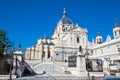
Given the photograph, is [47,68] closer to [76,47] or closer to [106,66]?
[106,66]

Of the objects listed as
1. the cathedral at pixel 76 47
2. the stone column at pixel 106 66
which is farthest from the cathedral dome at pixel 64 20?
the stone column at pixel 106 66

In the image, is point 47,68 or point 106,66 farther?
point 47,68

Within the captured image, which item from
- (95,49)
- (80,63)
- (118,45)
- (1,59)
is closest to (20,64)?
(1,59)

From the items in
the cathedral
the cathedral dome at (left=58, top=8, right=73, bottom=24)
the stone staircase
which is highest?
the cathedral dome at (left=58, top=8, right=73, bottom=24)

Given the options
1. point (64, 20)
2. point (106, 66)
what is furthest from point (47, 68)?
point (64, 20)

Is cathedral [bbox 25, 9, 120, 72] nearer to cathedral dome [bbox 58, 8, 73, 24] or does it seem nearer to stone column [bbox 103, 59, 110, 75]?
cathedral dome [bbox 58, 8, 73, 24]

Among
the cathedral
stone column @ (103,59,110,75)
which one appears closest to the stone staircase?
stone column @ (103,59,110,75)

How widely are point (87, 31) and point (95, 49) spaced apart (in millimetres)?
8228

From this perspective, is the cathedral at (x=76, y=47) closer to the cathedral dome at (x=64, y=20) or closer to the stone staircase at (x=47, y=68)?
the cathedral dome at (x=64, y=20)

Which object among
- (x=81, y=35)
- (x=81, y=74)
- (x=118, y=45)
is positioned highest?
(x=81, y=35)

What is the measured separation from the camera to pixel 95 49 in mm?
48781

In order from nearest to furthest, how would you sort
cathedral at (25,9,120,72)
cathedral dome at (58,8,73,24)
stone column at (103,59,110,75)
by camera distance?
stone column at (103,59,110,75)
cathedral at (25,9,120,72)
cathedral dome at (58,8,73,24)

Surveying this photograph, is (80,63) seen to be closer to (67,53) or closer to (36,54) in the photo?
(67,53)

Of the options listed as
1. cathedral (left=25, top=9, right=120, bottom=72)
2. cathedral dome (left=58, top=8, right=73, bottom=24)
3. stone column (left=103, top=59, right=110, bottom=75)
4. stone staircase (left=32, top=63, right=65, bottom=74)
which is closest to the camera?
stone column (left=103, top=59, right=110, bottom=75)
